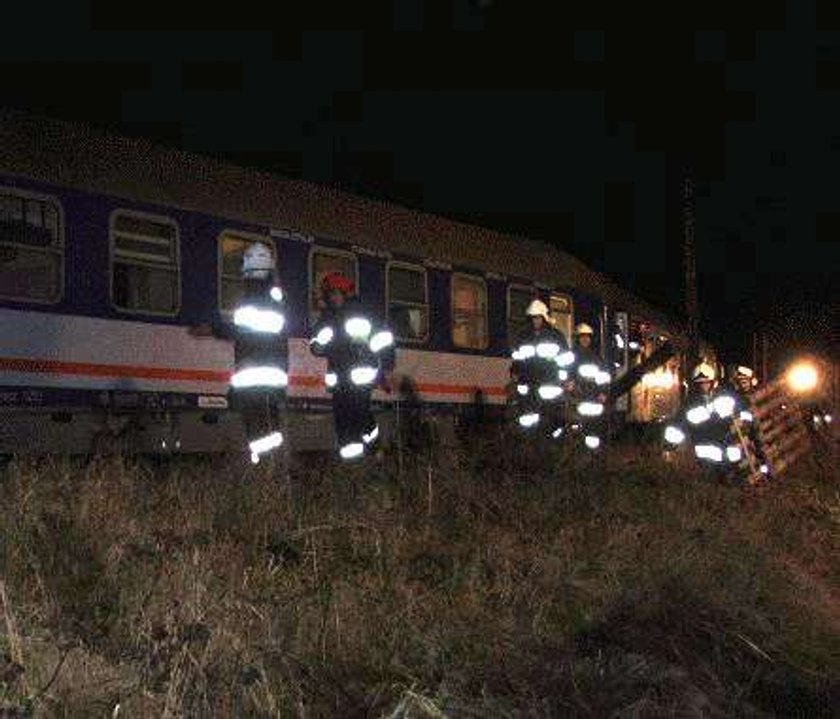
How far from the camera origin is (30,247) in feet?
28.3

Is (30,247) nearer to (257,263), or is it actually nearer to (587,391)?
(257,263)

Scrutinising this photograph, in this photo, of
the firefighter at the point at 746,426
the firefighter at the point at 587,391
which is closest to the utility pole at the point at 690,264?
the firefighter at the point at 746,426

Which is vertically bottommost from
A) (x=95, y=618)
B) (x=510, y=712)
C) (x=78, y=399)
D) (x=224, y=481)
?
(x=510, y=712)

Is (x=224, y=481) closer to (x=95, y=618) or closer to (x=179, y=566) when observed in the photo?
(x=179, y=566)

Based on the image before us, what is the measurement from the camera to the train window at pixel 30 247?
849 cm

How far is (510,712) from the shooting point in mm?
3744

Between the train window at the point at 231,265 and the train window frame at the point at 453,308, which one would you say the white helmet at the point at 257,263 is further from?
the train window frame at the point at 453,308

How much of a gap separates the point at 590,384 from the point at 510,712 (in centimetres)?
908

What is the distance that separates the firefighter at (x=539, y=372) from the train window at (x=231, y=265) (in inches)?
110

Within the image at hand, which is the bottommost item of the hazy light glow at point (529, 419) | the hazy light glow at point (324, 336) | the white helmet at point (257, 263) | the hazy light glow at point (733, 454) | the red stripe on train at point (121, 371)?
the hazy light glow at point (733, 454)

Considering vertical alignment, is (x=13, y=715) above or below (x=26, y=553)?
below

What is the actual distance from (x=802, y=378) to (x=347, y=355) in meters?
9.33

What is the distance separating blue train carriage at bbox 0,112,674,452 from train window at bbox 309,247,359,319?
0.02 metres

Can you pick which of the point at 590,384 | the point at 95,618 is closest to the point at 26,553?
the point at 95,618
